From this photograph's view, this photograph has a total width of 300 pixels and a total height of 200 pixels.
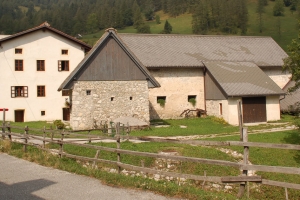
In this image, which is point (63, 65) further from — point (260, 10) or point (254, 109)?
point (260, 10)

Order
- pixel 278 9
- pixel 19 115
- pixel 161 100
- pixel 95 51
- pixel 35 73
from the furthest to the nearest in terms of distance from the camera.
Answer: pixel 278 9 < pixel 35 73 < pixel 19 115 < pixel 161 100 < pixel 95 51

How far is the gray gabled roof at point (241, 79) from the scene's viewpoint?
30.0m

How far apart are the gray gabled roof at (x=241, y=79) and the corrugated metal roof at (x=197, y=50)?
1415 mm

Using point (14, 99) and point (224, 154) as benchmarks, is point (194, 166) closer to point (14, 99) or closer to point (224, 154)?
point (224, 154)

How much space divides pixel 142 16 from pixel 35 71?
8767cm

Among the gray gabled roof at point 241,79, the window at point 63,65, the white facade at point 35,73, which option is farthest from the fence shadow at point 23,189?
the window at point 63,65

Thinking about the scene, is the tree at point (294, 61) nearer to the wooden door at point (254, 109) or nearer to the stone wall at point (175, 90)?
the wooden door at point (254, 109)

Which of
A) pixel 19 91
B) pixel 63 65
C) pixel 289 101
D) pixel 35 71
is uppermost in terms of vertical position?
pixel 63 65

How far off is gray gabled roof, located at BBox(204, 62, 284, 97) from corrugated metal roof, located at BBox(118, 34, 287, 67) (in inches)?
55.7

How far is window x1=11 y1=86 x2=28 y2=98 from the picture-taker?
34.2 m

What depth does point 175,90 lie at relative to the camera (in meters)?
33.3

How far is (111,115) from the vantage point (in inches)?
1038

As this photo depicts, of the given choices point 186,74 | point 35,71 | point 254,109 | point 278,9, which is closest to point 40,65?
point 35,71

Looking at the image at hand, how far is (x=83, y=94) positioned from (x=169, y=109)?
9.57m
